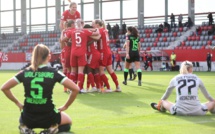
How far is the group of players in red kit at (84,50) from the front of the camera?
11211 millimetres

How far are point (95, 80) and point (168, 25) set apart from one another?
27.6 meters

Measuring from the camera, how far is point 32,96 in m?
5.20

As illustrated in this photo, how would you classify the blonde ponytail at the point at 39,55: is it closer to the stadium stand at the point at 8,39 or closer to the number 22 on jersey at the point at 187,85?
the number 22 on jersey at the point at 187,85

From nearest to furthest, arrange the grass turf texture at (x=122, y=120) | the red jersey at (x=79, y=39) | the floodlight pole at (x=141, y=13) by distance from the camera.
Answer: the grass turf texture at (x=122, y=120) < the red jersey at (x=79, y=39) < the floodlight pole at (x=141, y=13)

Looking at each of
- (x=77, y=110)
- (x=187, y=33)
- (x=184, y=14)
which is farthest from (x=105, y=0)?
(x=77, y=110)

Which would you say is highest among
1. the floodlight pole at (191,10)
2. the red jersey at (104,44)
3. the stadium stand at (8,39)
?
the floodlight pole at (191,10)

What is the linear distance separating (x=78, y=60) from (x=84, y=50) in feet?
0.95

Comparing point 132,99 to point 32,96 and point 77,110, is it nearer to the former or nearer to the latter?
point 77,110

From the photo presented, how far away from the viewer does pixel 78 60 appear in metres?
11.3

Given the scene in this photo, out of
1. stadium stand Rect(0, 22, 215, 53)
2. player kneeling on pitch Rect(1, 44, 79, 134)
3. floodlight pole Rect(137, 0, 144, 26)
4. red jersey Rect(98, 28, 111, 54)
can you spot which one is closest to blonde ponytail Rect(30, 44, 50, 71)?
player kneeling on pitch Rect(1, 44, 79, 134)

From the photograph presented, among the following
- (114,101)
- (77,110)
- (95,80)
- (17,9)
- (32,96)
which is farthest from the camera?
(17,9)

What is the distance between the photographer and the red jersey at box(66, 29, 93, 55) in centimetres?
1117

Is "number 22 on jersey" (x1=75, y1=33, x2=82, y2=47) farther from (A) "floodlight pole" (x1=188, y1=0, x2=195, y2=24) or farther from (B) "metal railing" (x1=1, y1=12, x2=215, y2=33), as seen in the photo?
(B) "metal railing" (x1=1, y1=12, x2=215, y2=33)

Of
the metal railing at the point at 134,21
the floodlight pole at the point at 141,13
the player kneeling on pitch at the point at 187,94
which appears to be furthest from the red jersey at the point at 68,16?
the floodlight pole at the point at 141,13
